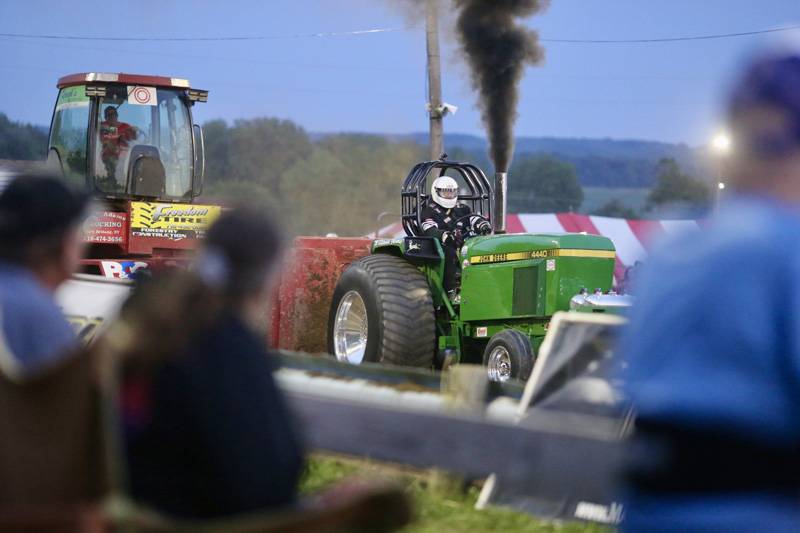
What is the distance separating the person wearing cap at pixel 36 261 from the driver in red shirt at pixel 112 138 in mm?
11849

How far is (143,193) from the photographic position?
1455cm

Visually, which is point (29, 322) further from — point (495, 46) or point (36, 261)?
point (495, 46)

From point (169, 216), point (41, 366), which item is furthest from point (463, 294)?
point (41, 366)

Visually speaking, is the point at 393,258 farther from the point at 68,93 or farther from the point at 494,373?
the point at 68,93

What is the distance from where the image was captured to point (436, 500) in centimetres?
595

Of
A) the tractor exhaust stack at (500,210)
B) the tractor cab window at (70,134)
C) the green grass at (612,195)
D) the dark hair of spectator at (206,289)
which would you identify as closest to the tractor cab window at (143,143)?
the tractor cab window at (70,134)

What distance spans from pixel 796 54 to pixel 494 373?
28.6ft

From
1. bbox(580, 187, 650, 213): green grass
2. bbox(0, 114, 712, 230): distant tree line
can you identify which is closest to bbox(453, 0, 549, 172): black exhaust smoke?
bbox(0, 114, 712, 230): distant tree line

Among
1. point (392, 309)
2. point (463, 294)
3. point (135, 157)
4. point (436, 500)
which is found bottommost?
point (436, 500)

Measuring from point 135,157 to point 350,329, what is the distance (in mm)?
4391

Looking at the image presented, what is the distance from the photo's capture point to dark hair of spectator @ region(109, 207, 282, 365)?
238 centimetres

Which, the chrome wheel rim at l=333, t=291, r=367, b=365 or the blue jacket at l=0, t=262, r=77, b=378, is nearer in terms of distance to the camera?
the blue jacket at l=0, t=262, r=77, b=378

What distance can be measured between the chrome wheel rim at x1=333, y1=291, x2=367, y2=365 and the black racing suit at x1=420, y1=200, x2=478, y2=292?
2.88 feet

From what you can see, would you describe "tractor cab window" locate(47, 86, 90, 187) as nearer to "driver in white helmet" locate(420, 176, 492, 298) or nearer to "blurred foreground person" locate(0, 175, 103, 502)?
"driver in white helmet" locate(420, 176, 492, 298)
